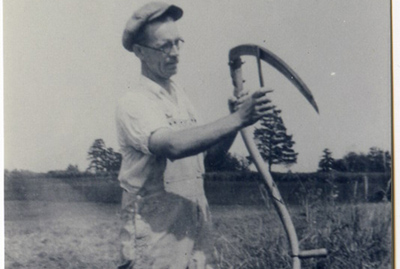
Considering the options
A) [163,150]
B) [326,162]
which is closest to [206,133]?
[163,150]

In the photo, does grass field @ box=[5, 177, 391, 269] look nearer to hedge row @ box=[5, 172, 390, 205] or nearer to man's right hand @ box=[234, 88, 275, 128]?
hedge row @ box=[5, 172, 390, 205]

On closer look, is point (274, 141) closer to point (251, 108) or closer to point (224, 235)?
point (251, 108)

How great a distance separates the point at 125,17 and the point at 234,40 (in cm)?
48

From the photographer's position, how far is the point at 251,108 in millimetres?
2461

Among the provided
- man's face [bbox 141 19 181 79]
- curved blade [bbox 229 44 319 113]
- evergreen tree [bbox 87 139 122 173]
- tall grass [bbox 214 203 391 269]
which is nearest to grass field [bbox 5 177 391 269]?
tall grass [bbox 214 203 391 269]

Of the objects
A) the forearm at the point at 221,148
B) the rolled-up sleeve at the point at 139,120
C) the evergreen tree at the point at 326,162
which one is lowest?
the evergreen tree at the point at 326,162

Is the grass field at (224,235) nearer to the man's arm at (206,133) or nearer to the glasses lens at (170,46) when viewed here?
the man's arm at (206,133)

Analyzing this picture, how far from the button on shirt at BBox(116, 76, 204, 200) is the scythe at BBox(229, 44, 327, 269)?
0.22m

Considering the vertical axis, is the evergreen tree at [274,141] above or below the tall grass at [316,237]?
above

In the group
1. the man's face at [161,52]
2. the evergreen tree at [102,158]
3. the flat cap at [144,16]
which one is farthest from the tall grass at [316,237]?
the flat cap at [144,16]

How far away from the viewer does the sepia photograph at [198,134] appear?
247 centimetres

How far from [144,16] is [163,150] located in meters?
0.58

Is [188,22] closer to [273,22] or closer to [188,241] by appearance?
[273,22]

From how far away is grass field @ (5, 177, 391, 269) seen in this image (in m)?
2.47
